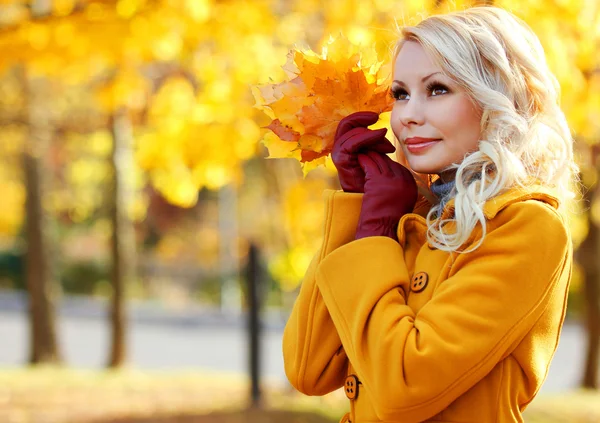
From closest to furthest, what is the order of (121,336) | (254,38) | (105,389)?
(254,38), (105,389), (121,336)

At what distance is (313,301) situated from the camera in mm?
1875

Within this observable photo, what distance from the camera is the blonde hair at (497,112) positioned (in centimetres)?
172

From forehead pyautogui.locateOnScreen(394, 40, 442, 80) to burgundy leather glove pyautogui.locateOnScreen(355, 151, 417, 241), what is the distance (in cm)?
19

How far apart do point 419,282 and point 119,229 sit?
372 inches

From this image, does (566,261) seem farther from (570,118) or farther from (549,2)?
(570,118)

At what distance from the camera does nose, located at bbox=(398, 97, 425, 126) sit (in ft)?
5.91

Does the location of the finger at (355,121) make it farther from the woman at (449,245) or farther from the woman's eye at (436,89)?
the woman's eye at (436,89)

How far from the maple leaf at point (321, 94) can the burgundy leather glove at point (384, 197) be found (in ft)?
0.65

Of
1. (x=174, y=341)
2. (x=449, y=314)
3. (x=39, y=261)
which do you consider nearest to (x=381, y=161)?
(x=449, y=314)

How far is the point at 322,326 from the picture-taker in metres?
1.86

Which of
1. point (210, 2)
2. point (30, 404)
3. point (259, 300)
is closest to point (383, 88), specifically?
point (210, 2)

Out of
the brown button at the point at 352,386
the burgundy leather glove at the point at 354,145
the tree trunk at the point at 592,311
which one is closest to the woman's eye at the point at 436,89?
the burgundy leather glove at the point at 354,145

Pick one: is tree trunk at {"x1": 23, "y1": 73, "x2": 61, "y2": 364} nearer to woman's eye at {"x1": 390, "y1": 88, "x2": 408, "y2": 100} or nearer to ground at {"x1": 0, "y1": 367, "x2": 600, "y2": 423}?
ground at {"x1": 0, "y1": 367, "x2": 600, "y2": 423}

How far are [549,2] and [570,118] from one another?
40.7 inches
